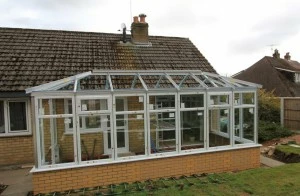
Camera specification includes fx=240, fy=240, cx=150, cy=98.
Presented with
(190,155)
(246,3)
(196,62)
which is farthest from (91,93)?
(246,3)

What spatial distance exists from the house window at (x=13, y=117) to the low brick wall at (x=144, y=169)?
3288 millimetres

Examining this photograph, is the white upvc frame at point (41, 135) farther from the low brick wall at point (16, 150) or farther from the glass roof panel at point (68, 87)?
the low brick wall at point (16, 150)

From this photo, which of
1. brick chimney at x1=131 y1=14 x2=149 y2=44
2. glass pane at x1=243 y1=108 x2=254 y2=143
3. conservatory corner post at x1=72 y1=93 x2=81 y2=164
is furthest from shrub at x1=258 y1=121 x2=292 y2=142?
conservatory corner post at x1=72 y1=93 x2=81 y2=164

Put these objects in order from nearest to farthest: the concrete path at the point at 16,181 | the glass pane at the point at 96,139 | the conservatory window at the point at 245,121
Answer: the concrete path at the point at 16,181
the glass pane at the point at 96,139
the conservatory window at the point at 245,121

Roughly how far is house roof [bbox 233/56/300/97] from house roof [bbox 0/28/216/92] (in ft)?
50.5


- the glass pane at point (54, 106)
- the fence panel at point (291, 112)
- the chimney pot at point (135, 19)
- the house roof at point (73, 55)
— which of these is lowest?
the fence panel at point (291, 112)

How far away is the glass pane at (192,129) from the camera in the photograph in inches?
273

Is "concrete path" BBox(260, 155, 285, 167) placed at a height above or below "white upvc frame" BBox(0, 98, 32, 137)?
below

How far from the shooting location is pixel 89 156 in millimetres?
6340

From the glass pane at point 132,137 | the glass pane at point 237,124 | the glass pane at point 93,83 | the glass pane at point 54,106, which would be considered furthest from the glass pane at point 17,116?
the glass pane at point 237,124

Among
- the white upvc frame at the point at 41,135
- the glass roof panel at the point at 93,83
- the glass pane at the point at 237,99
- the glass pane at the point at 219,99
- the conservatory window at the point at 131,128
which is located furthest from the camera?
the glass roof panel at the point at 93,83

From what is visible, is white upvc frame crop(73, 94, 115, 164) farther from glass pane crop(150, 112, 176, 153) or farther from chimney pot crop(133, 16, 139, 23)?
chimney pot crop(133, 16, 139, 23)

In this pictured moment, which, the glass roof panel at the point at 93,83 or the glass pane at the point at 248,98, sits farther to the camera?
the glass roof panel at the point at 93,83

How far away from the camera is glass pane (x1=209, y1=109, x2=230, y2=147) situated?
23.5 feet
